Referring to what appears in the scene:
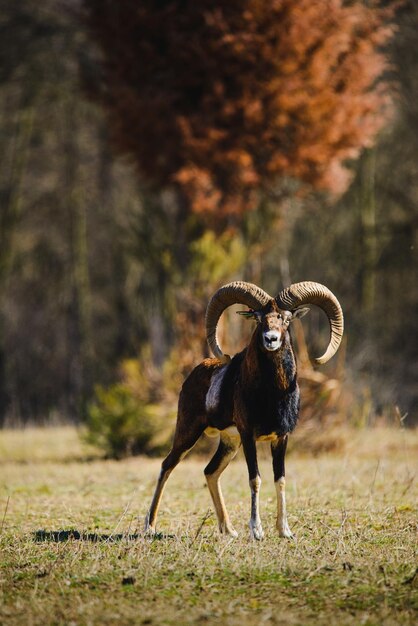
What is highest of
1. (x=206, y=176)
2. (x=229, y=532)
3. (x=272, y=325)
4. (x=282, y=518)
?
(x=206, y=176)

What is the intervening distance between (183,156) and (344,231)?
11.8 m

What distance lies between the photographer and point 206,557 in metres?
7.48

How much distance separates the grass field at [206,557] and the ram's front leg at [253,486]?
14cm

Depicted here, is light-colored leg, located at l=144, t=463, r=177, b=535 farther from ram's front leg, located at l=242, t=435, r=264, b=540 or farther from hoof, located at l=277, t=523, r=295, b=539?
hoof, located at l=277, t=523, r=295, b=539

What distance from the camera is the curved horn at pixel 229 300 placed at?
8641mm

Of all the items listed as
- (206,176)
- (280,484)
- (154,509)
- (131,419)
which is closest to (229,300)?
(280,484)

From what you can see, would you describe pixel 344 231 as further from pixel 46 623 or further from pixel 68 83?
pixel 46 623

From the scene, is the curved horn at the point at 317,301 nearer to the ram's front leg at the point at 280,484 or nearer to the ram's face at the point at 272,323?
the ram's face at the point at 272,323

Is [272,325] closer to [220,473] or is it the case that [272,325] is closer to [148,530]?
[220,473]

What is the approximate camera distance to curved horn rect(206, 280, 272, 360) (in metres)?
8.64

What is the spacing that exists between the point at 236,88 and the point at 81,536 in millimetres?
10461

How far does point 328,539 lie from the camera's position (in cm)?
814

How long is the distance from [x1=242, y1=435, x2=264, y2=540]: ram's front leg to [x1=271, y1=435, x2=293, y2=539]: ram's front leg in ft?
0.59

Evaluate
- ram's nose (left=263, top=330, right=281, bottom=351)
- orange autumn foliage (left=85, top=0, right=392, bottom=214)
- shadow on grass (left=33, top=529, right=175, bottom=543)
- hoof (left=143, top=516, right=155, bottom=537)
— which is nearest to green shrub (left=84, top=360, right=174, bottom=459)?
orange autumn foliage (left=85, top=0, right=392, bottom=214)
